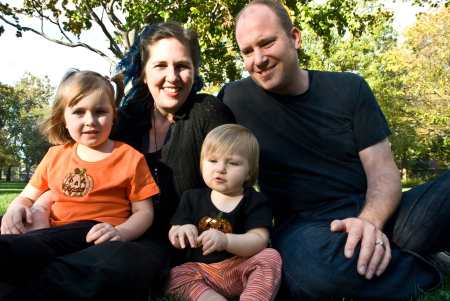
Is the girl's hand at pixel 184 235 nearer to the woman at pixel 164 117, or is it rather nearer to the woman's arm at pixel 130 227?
the woman at pixel 164 117

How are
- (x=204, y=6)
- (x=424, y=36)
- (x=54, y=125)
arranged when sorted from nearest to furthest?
(x=54, y=125), (x=204, y=6), (x=424, y=36)

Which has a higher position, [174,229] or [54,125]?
[54,125]

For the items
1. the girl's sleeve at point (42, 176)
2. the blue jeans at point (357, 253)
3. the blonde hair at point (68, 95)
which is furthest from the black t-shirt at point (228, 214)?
the girl's sleeve at point (42, 176)

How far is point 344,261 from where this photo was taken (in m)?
3.02

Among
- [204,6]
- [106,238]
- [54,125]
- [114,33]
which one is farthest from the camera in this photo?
[114,33]

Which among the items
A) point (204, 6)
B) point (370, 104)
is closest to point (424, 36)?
point (204, 6)

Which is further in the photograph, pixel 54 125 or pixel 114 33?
pixel 114 33

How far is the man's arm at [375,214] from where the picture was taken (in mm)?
2977

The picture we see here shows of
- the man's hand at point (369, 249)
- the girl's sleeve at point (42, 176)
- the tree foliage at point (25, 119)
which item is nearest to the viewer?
the man's hand at point (369, 249)

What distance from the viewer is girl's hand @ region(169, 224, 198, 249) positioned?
115 inches

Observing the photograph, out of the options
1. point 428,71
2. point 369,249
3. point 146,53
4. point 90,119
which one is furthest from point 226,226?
point 428,71

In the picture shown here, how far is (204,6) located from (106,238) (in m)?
9.45

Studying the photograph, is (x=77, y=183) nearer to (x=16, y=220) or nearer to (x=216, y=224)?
(x=16, y=220)

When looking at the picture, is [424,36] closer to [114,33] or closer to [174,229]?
[114,33]
